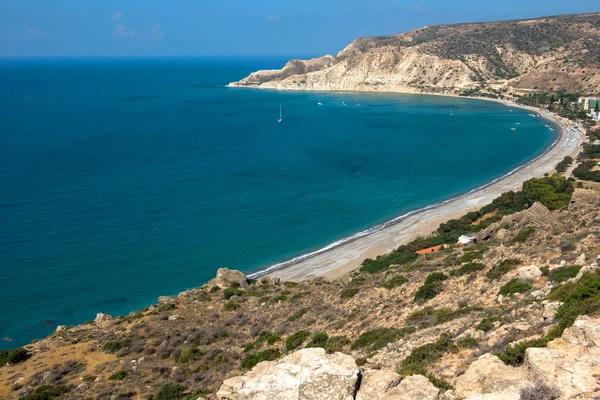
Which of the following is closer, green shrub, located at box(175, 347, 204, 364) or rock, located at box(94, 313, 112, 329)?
green shrub, located at box(175, 347, 204, 364)

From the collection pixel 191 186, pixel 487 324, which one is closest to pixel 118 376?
pixel 487 324

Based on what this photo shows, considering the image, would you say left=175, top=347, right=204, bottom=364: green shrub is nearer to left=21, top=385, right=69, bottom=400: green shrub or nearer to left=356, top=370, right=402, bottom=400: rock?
left=21, top=385, right=69, bottom=400: green shrub

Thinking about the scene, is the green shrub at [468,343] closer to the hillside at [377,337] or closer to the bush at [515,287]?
the hillside at [377,337]

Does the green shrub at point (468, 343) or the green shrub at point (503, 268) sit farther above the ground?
the green shrub at point (468, 343)

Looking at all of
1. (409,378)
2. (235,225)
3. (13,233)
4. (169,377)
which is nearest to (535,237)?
(409,378)

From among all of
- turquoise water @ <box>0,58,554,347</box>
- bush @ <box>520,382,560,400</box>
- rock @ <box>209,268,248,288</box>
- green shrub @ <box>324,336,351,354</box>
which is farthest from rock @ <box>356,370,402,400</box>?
turquoise water @ <box>0,58,554,347</box>

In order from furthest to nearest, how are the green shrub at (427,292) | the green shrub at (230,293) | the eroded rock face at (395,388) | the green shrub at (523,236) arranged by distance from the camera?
the green shrub at (230,293) → the green shrub at (523,236) → the green shrub at (427,292) → the eroded rock face at (395,388)

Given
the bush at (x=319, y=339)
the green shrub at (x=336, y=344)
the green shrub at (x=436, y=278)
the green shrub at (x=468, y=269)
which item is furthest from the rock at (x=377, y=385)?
the green shrub at (x=468, y=269)
